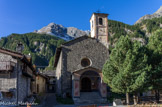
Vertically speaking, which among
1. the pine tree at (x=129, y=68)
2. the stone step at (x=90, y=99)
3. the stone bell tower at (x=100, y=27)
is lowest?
the stone step at (x=90, y=99)

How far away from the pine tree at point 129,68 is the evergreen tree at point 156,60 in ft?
5.89

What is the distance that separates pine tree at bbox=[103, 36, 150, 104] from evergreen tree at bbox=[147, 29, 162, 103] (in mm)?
1796

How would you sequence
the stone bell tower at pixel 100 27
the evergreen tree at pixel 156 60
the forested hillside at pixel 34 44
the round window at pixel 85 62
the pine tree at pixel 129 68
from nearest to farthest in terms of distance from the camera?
the pine tree at pixel 129 68
the evergreen tree at pixel 156 60
the round window at pixel 85 62
the stone bell tower at pixel 100 27
the forested hillside at pixel 34 44

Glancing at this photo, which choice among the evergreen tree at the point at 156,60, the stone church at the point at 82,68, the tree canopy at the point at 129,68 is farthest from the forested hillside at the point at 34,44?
the tree canopy at the point at 129,68

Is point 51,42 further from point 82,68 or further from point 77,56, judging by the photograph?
point 82,68

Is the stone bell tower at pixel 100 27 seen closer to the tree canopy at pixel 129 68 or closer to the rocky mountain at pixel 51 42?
the tree canopy at pixel 129 68

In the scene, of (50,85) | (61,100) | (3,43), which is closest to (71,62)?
(61,100)

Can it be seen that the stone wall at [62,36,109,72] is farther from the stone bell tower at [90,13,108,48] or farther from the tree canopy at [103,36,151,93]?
the tree canopy at [103,36,151,93]

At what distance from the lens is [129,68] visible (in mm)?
17250

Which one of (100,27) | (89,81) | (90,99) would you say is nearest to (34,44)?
(100,27)

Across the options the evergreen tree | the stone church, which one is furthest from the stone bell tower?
the evergreen tree

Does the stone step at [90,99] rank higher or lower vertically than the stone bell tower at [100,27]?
lower

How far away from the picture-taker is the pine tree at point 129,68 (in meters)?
17.2

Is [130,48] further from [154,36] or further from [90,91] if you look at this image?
[90,91]
